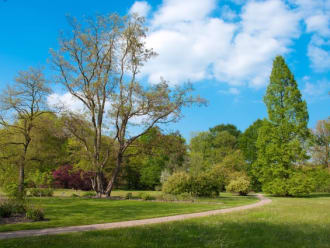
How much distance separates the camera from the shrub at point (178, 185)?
2366 centimetres

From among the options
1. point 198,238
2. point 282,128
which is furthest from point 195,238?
point 282,128

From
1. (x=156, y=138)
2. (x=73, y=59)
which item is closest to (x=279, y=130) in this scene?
(x=156, y=138)

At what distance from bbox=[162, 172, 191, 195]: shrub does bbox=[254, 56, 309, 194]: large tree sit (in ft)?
41.4

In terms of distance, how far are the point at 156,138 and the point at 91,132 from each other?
6.74 m

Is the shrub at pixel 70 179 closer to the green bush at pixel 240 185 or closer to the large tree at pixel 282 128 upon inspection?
the green bush at pixel 240 185

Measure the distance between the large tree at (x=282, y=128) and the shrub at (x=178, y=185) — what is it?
12.6 metres

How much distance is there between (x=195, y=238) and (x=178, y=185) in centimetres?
1699

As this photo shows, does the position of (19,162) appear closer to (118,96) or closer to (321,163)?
(118,96)

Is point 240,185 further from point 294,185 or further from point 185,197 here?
point 185,197

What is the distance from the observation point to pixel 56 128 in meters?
23.7

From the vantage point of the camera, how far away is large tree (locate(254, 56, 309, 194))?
31281mm

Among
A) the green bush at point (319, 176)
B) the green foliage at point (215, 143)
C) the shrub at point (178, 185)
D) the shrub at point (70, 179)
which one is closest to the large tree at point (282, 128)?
the green bush at point (319, 176)

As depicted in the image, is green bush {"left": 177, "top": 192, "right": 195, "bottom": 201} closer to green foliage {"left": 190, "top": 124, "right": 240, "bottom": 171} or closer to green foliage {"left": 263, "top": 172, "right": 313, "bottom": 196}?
green foliage {"left": 263, "top": 172, "right": 313, "bottom": 196}

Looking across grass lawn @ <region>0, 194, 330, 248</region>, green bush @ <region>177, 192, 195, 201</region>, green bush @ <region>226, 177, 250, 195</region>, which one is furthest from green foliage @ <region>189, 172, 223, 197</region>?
grass lawn @ <region>0, 194, 330, 248</region>
